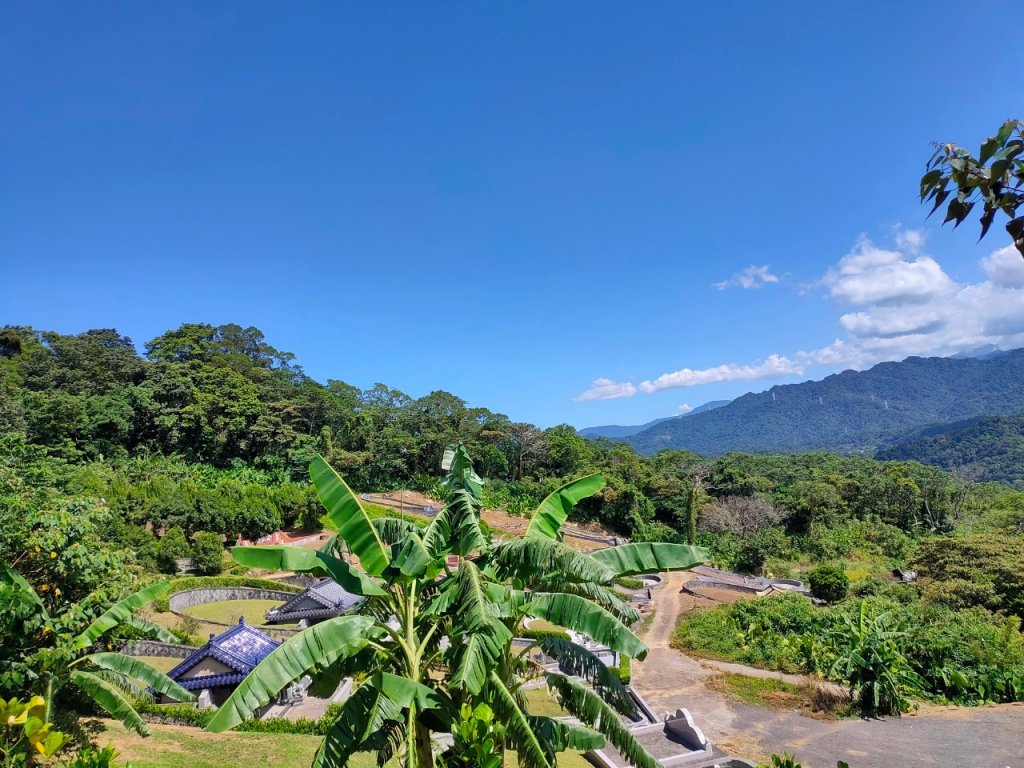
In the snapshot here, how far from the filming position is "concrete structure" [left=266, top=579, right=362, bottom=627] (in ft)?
64.4

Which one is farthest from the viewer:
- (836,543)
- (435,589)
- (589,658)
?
(836,543)

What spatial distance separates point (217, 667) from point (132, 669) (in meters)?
4.82

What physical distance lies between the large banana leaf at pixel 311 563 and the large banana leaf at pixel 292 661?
0.30 metres

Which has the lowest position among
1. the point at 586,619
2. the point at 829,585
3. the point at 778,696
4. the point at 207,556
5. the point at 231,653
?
the point at 778,696

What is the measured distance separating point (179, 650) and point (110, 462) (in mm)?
30037

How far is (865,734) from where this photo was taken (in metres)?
12.7

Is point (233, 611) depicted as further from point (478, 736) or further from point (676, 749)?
point (478, 736)

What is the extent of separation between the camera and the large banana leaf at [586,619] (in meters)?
4.72

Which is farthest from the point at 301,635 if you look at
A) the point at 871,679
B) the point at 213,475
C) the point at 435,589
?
the point at 213,475

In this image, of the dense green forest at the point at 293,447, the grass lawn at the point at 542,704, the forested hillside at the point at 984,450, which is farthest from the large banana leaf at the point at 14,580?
the forested hillside at the point at 984,450

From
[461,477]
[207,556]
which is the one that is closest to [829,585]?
[461,477]

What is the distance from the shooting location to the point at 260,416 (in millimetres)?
47469

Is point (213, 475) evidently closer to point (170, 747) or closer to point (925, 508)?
point (170, 747)

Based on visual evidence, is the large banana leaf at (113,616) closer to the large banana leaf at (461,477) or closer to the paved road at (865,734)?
the large banana leaf at (461,477)
